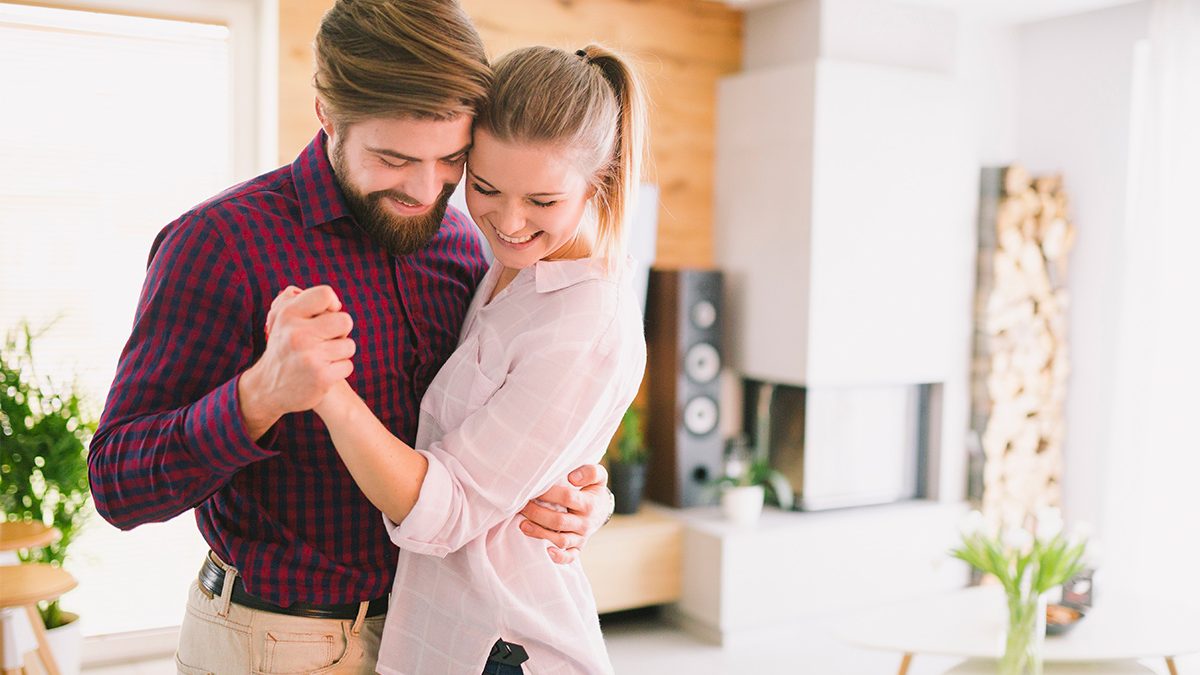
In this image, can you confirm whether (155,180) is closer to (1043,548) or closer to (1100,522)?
(1043,548)

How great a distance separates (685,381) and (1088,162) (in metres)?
2.13

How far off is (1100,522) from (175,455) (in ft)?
Answer: 14.0

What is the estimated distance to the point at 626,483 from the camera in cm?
392

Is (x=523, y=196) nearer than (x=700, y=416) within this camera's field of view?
Yes

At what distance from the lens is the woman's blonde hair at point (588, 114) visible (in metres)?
1.25

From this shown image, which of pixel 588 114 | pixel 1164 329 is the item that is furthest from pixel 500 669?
pixel 1164 329

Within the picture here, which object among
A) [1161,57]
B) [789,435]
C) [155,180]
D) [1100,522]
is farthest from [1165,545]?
[155,180]

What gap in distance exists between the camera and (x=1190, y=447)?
412cm

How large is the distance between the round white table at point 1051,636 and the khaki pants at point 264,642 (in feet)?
6.40

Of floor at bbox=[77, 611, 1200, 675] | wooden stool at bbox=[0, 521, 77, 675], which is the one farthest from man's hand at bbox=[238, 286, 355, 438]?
floor at bbox=[77, 611, 1200, 675]

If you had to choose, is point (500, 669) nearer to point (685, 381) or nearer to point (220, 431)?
point (220, 431)

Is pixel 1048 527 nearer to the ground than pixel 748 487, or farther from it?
farther from it

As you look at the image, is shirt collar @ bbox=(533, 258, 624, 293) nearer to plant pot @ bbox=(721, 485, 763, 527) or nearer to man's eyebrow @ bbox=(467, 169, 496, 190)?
man's eyebrow @ bbox=(467, 169, 496, 190)

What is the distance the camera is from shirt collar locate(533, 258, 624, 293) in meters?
1.31
